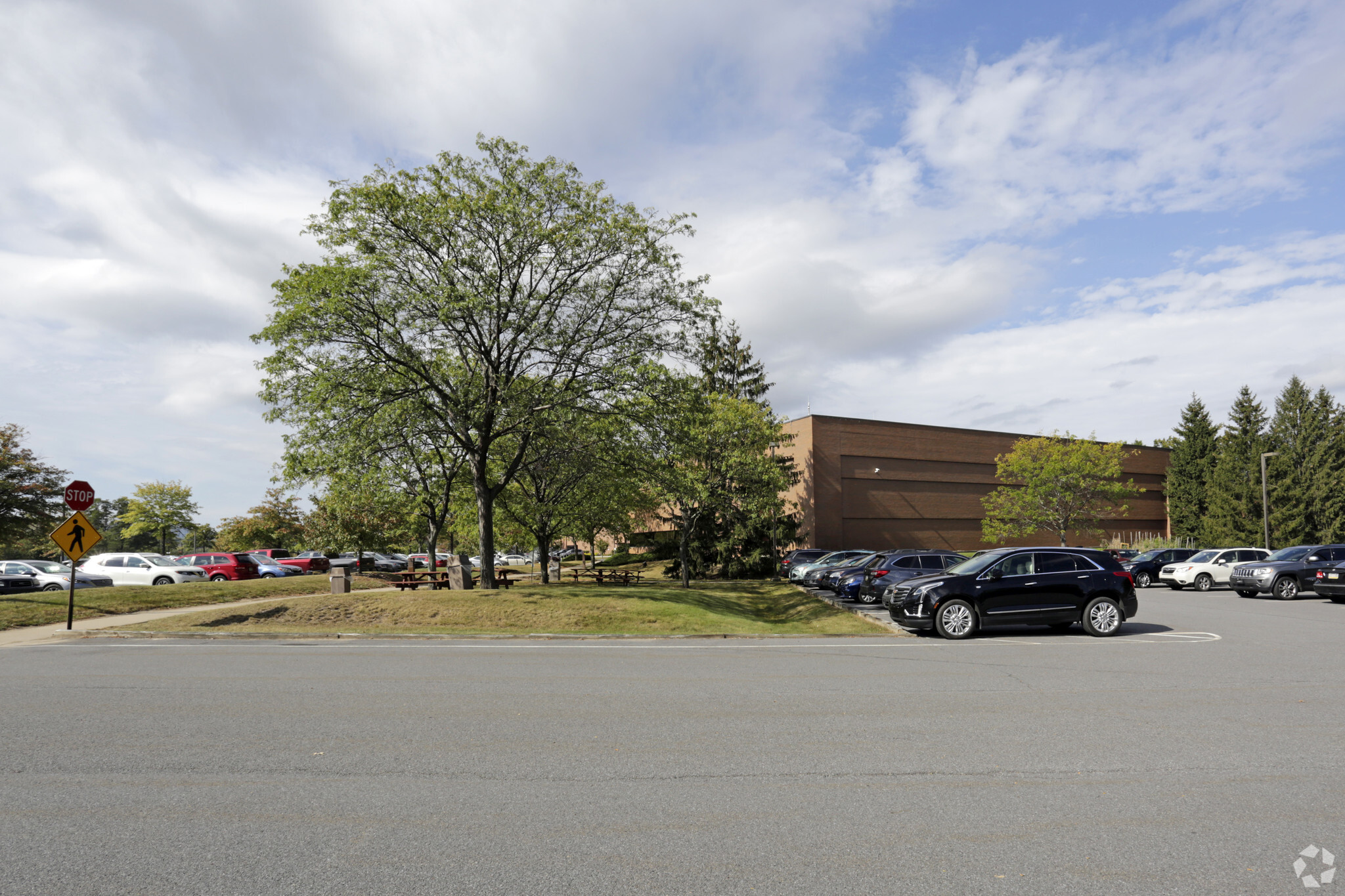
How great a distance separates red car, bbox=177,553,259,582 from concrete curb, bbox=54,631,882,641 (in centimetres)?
1862

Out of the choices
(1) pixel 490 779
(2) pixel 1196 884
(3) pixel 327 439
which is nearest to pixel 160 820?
(1) pixel 490 779

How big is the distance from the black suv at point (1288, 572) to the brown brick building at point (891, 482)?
29564mm

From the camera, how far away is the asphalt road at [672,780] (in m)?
4.04

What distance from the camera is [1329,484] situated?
2387 inches

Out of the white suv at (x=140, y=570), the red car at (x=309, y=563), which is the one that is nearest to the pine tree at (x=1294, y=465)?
the red car at (x=309, y=563)

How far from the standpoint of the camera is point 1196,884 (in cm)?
385

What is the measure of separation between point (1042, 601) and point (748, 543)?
99.3 feet

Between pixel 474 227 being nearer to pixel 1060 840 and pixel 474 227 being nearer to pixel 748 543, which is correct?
pixel 1060 840

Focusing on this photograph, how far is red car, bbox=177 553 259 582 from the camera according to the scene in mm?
34719

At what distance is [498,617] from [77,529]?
959 centimetres

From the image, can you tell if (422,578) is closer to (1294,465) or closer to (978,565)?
(978,565)

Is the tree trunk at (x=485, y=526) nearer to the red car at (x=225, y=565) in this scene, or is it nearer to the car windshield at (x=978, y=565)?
the car windshield at (x=978, y=565)

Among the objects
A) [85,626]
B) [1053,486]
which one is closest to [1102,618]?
[85,626]

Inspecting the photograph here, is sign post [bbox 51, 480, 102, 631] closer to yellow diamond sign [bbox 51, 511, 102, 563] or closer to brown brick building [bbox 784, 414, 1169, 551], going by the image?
yellow diamond sign [bbox 51, 511, 102, 563]
